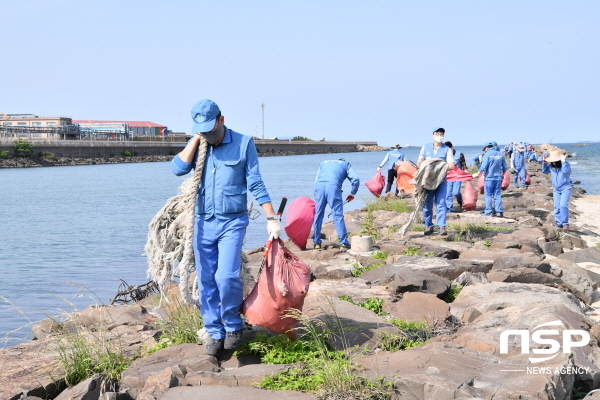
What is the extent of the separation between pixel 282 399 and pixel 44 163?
2442 inches

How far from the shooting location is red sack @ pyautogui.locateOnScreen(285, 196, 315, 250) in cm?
1011

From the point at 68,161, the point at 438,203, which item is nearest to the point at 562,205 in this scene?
the point at 438,203

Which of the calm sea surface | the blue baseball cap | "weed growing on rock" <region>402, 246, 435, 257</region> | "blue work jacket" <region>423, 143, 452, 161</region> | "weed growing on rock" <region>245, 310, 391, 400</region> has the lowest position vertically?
the calm sea surface

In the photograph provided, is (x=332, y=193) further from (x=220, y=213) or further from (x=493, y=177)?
(x=493, y=177)

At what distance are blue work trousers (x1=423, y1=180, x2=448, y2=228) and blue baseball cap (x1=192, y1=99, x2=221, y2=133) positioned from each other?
6.90m

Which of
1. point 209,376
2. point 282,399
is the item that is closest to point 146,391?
point 209,376

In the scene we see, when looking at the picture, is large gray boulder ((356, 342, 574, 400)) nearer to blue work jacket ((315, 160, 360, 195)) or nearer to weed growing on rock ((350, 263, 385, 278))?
weed growing on rock ((350, 263, 385, 278))

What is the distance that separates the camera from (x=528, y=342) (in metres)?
5.01

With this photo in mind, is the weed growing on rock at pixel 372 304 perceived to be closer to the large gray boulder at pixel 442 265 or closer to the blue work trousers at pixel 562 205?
the large gray boulder at pixel 442 265

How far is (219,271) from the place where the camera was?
5055 mm

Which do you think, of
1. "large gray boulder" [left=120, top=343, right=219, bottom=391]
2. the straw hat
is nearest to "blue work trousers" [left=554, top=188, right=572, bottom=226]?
the straw hat

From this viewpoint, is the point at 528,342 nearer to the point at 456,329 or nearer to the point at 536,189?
the point at 456,329

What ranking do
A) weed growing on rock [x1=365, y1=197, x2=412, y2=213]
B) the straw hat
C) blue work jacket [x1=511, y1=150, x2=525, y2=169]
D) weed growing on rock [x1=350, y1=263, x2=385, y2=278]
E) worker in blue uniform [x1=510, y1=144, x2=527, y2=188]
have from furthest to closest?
blue work jacket [x1=511, y1=150, x2=525, y2=169] < worker in blue uniform [x1=510, y1=144, x2=527, y2=188] < weed growing on rock [x1=365, y1=197, x2=412, y2=213] < the straw hat < weed growing on rock [x1=350, y1=263, x2=385, y2=278]

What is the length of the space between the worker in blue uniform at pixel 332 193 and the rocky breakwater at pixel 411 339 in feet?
4.16
